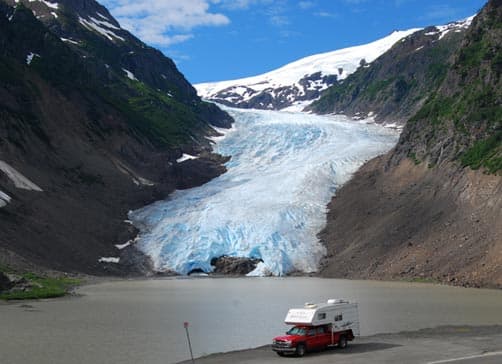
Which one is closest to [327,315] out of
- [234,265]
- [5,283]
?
[5,283]

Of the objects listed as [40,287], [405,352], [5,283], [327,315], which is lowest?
[405,352]

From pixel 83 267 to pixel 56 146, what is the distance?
27.6 m

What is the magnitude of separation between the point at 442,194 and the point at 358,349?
47453 mm

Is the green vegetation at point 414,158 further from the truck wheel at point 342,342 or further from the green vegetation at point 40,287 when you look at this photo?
the truck wheel at point 342,342

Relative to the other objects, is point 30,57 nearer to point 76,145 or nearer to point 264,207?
point 76,145

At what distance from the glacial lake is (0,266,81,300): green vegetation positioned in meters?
1.92

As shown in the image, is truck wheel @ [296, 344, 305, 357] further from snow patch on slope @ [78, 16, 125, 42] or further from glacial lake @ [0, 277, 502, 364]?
snow patch on slope @ [78, 16, 125, 42]

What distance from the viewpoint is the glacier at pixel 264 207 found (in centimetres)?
8144

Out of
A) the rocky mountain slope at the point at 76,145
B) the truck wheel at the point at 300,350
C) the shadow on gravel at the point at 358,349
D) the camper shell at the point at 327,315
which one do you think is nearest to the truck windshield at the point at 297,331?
→ the camper shell at the point at 327,315

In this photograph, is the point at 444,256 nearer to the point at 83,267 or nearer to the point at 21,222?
the point at 83,267

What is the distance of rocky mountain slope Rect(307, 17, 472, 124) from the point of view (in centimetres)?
15488

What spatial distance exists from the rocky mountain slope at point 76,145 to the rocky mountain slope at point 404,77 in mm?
42360

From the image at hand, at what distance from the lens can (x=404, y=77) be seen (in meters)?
170

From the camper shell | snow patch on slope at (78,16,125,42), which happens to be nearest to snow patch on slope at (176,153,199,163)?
snow patch on slope at (78,16,125,42)
